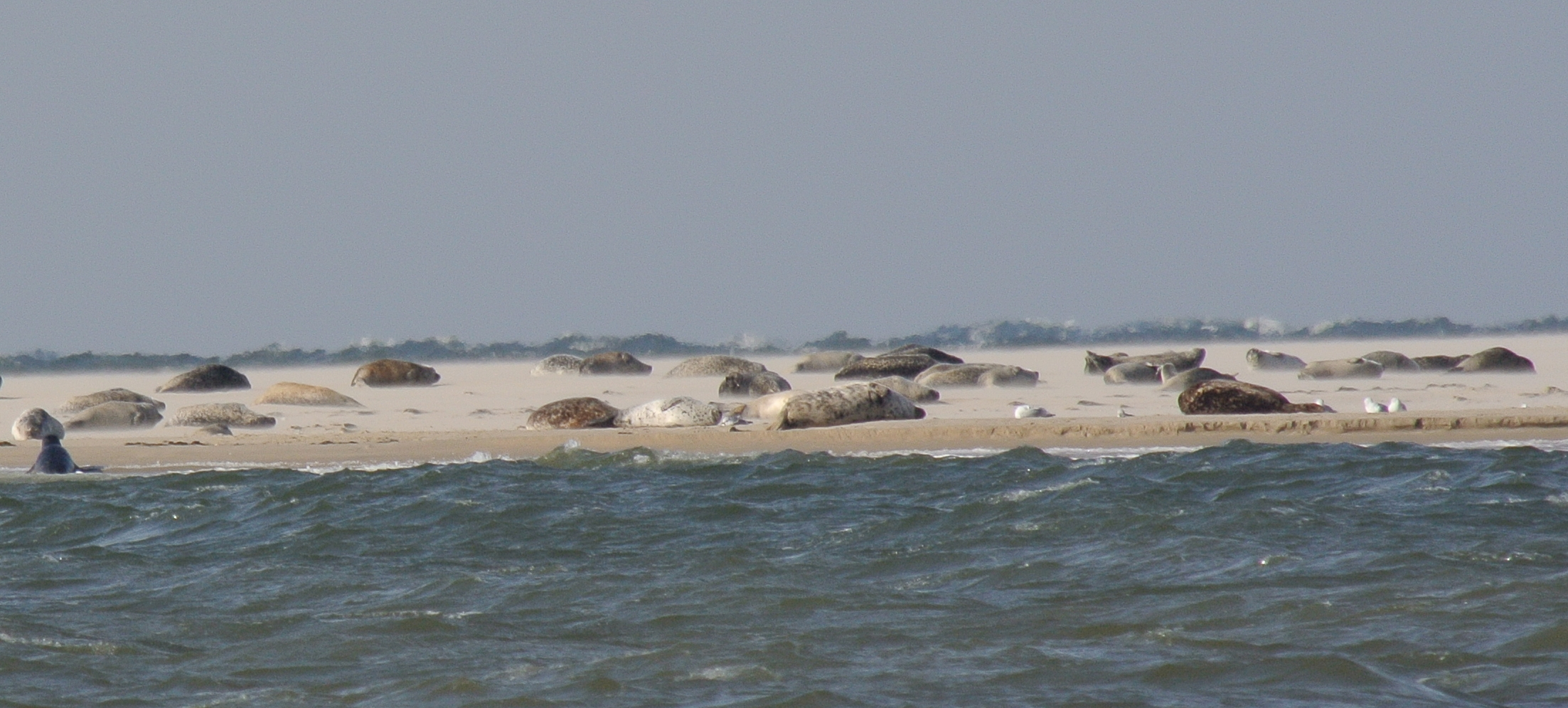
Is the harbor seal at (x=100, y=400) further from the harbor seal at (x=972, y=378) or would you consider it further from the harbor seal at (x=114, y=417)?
the harbor seal at (x=972, y=378)

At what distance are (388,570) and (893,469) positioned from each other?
13.8 feet

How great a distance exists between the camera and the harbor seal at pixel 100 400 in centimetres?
1755

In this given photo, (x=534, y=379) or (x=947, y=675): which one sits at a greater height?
(x=534, y=379)

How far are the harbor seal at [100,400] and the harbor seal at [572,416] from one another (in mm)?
5388

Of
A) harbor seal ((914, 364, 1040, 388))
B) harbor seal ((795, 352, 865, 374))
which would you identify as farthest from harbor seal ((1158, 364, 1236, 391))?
harbor seal ((795, 352, 865, 374))

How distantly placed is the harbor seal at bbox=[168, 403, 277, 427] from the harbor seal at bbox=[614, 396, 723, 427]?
149 inches

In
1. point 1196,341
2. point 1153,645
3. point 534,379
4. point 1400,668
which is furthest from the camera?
point 1196,341

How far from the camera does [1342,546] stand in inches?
287

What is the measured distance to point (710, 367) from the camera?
78.6 ft

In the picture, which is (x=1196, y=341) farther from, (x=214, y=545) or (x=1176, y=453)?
(x=214, y=545)

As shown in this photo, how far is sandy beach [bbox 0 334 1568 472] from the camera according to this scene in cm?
1214

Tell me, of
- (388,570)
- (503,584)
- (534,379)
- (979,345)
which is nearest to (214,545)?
(388,570)

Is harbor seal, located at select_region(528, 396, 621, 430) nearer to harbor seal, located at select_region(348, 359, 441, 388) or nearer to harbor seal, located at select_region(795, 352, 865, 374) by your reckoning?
harbor seal, located at select_region(348, 359, 441, 388)

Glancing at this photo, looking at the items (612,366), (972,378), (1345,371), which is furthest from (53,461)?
(1345,371)
